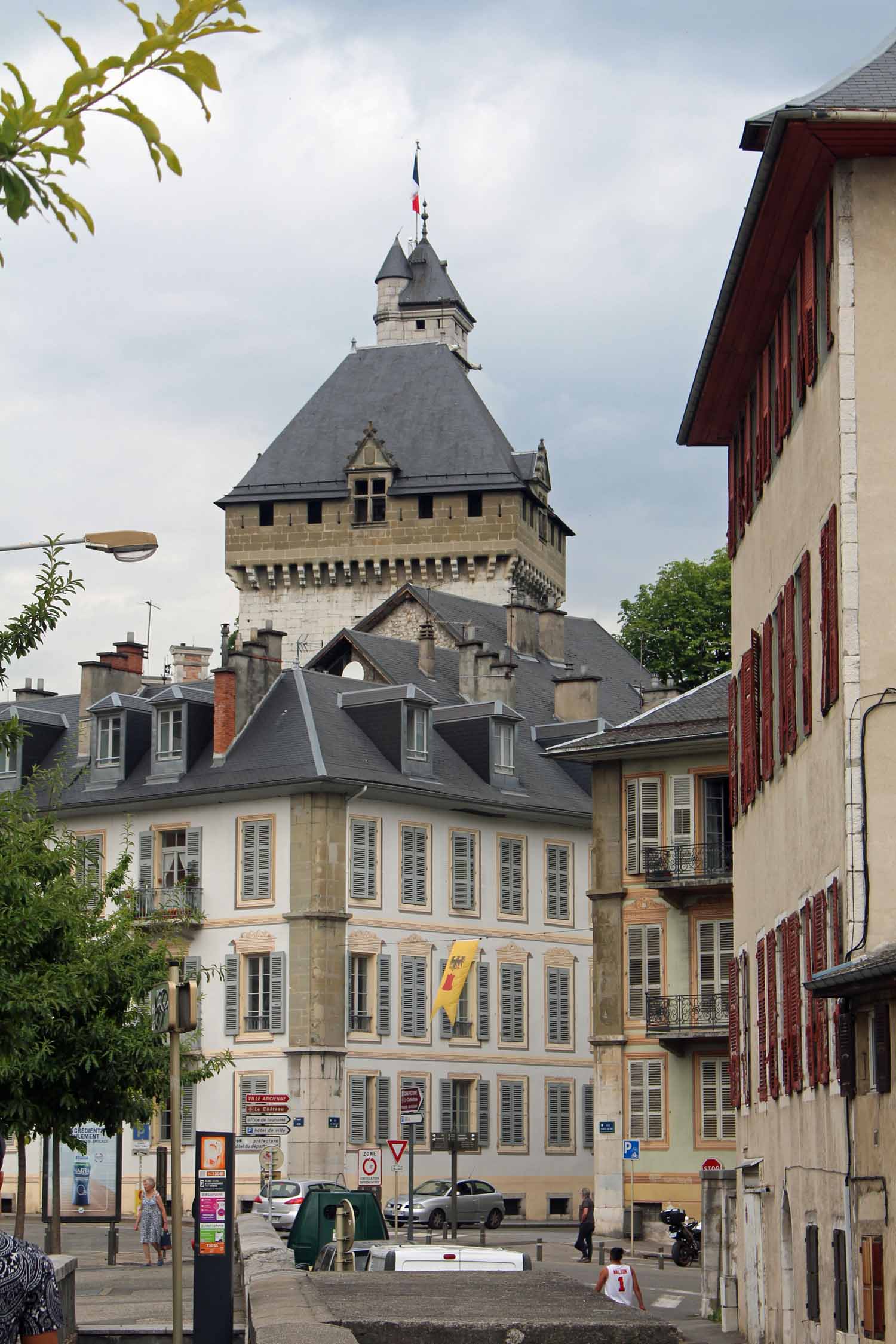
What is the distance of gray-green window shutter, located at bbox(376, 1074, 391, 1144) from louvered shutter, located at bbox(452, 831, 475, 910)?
5.20m

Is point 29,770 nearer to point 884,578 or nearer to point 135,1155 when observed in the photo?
point 135,1155

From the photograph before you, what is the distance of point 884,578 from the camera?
2011 centimetres

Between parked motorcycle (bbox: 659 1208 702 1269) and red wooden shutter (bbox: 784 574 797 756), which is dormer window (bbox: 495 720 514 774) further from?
red wooden shutter (bbox: 784 574 797 756)

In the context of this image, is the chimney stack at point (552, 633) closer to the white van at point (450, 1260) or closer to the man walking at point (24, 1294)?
the white van at point (450, 1260)

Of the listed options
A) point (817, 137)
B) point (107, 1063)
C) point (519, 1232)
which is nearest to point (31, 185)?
point (817, 137)

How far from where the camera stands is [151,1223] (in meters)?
39.2

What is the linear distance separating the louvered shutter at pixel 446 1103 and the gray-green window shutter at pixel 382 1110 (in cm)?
210

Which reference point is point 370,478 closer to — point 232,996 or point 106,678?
point 106,678

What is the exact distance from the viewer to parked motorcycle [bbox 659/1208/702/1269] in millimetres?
42844

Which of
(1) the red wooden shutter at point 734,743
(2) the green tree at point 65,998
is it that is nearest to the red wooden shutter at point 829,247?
(2) the green tree at point 65,998

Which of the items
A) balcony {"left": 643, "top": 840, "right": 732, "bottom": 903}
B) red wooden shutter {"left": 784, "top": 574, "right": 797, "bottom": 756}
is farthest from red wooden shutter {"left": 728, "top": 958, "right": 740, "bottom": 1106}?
balcony {"left": 643, "top": 840, "right": 732, "bottom": 903}

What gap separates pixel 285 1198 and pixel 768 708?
24204 millimetres

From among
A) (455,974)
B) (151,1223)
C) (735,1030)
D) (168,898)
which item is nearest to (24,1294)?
(735,1030)

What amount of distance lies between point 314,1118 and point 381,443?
51.1 m
